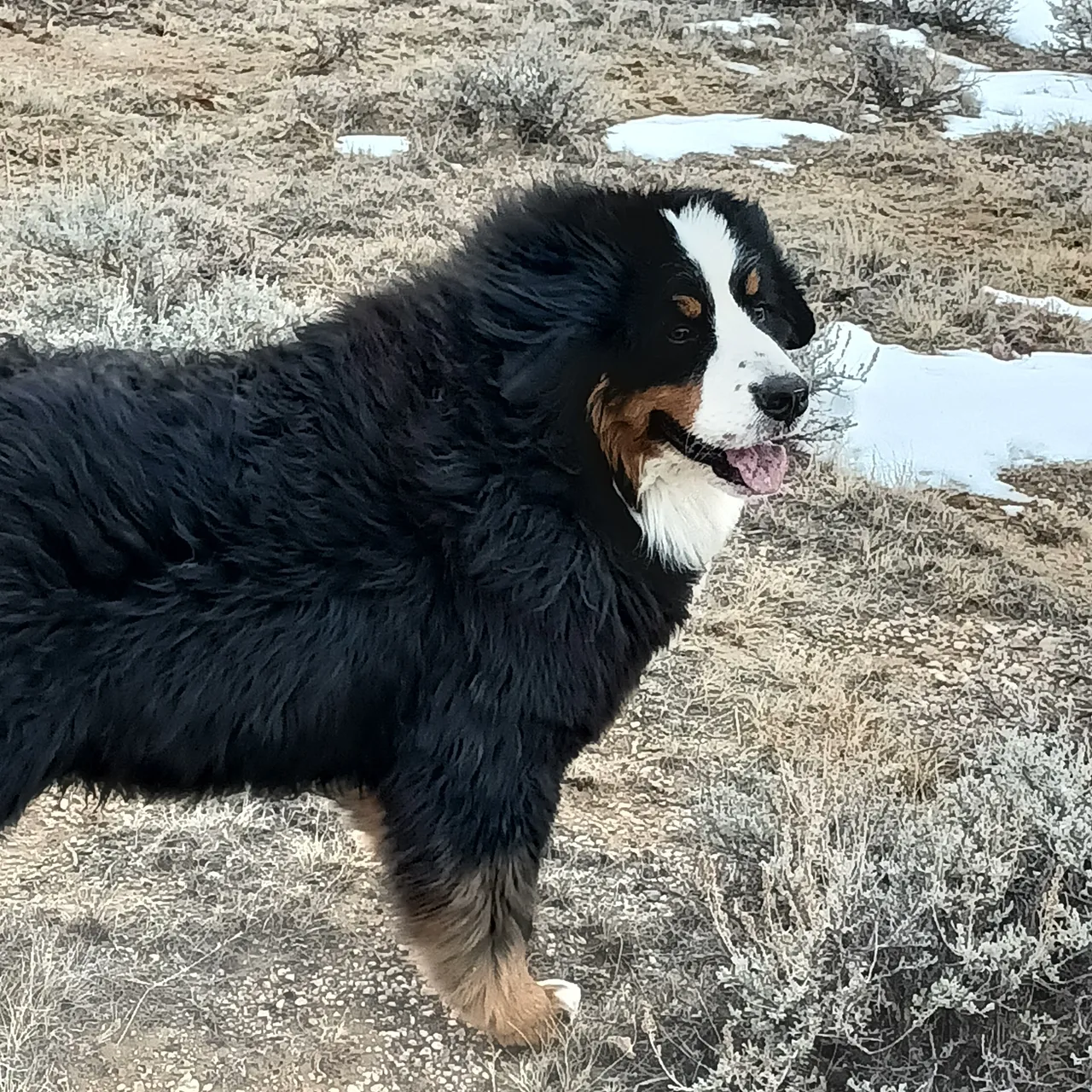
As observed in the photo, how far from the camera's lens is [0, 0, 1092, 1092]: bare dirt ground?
246 centimetres

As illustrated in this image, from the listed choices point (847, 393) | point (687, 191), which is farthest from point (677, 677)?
point (847, 393)

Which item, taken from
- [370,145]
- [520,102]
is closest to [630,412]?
[370,145]

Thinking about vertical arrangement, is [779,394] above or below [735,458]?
above

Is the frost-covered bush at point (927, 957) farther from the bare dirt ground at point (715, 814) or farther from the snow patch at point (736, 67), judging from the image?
the snow patch at point (736, 67)

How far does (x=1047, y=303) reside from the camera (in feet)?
21.2

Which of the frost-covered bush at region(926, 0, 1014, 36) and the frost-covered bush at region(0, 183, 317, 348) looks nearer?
the frost-covered bush at region(0, 183, 317, 348)

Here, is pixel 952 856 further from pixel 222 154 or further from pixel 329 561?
pixel 222 154

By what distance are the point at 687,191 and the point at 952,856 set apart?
154cm

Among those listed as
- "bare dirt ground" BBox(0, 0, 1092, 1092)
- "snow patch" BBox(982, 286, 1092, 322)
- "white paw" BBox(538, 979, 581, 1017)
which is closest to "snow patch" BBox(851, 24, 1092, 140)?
"bare dirt ground" BBox(0, 0, 1092, 1092)

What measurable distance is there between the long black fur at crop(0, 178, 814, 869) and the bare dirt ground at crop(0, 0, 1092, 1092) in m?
0.57

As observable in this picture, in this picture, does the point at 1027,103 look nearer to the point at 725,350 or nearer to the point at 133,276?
the point at 133,276

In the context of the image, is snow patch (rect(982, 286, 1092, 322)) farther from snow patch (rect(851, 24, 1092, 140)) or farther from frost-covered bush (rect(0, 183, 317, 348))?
frost-covered bush (rect(0, 183, 317, 348))

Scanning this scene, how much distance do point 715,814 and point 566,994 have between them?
1.86 feet

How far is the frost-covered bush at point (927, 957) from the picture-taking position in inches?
92.9
